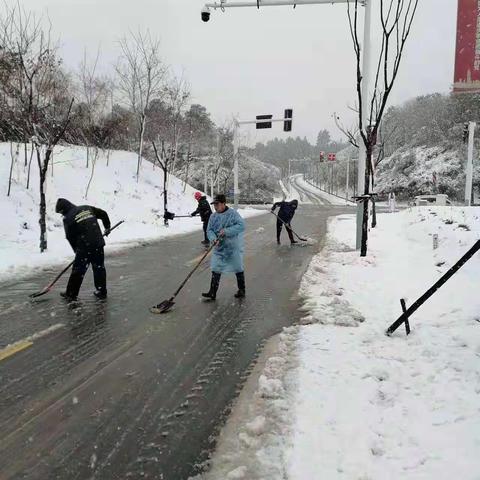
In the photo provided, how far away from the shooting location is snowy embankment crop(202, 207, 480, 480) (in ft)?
9.96

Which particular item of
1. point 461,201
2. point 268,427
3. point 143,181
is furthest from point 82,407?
point 461,201

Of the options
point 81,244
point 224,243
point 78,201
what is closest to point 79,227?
point 81,244

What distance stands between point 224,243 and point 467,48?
11.2m

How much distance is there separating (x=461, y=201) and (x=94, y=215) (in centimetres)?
4416

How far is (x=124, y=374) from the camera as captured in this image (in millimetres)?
4531

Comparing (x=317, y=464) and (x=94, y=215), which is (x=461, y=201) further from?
(x=317, y=464)

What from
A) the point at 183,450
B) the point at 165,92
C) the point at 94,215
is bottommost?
the point at 183,450

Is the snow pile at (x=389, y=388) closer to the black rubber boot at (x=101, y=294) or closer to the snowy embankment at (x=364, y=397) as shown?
the snowy embankment at (x=364, y=397)

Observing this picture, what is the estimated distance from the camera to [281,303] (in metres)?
7.34

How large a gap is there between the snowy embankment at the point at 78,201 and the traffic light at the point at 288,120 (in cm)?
673

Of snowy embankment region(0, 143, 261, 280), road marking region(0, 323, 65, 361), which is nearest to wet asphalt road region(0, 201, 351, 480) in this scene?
road marking region(0, 323, 65, 361)

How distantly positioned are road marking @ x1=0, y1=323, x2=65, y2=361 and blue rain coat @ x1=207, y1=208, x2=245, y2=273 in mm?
2644

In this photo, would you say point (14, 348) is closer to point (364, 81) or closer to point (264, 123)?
point (364, 81)

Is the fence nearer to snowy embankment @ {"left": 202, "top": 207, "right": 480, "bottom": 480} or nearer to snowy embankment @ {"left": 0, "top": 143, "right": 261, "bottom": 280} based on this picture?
snowy embankment @ {"left": 0, "top": 143, "right": 261, "bottom": 280}
